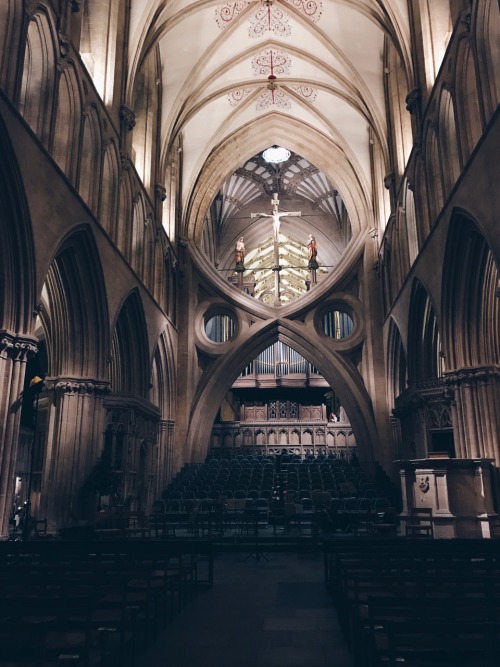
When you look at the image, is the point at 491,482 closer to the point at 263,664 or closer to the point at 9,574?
the point at 263,664

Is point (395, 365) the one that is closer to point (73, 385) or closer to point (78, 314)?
point (78, 314)

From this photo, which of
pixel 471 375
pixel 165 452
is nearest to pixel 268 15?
pixel 471 375

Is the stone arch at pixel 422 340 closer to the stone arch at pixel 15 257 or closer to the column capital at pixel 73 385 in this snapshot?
the column capital at pixel 73 385

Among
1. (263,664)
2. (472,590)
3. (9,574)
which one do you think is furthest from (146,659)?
(472,590)

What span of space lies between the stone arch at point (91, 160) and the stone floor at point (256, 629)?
30.2ft

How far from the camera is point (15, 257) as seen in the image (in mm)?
10336

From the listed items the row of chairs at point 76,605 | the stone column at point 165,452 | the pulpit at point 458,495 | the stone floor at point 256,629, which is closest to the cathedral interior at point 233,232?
the stone column at point 165,452

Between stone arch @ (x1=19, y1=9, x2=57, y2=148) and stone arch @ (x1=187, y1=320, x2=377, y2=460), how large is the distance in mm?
14890

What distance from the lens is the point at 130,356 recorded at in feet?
60.5

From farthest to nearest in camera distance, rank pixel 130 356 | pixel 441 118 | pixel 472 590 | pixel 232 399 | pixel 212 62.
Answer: pixel 232 399
pixel 212 62
pixel 130 356
pixel 441 118
pixel 472 590

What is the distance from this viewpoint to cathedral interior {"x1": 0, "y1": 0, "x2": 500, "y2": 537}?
37.2ft

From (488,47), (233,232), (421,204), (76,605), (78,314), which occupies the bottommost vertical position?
(76,605)

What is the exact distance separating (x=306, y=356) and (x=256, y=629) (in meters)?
20.2

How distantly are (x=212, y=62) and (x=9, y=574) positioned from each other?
2118 cm
